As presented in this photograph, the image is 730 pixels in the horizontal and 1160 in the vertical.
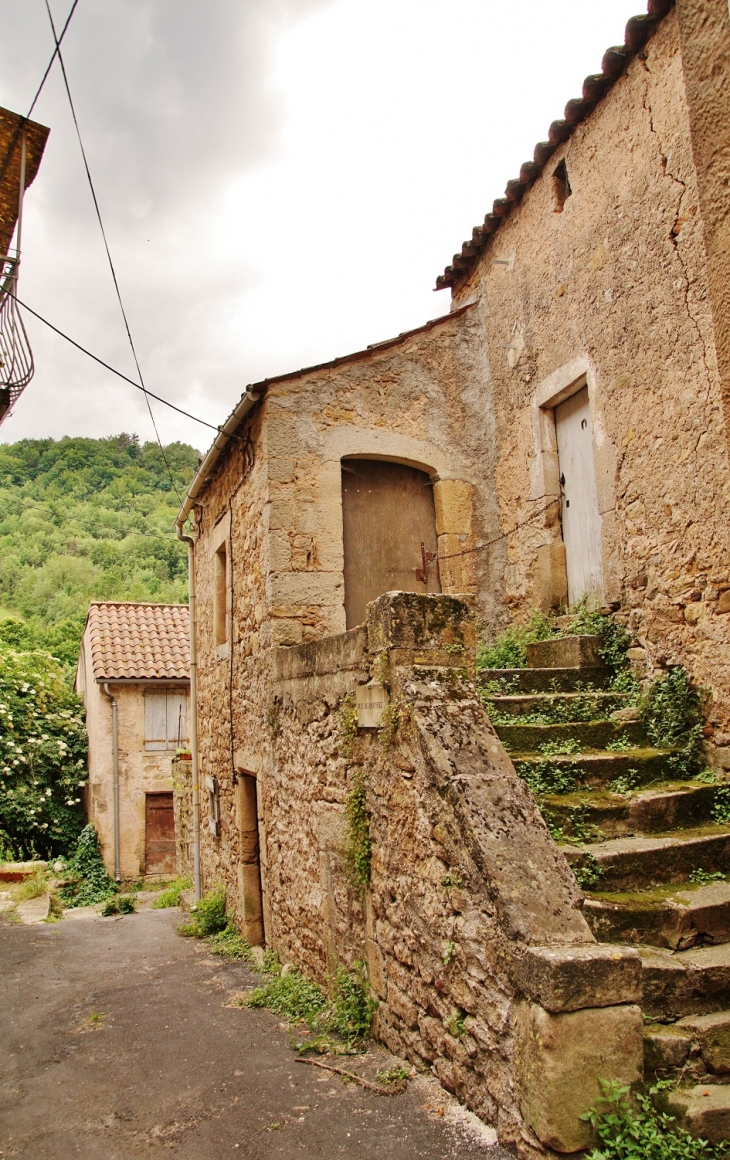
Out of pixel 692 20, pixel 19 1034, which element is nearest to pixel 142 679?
pixel 19 1034

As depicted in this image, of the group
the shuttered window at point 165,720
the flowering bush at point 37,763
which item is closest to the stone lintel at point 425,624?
the flowering bush at point 37,763

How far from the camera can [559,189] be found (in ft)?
21.0

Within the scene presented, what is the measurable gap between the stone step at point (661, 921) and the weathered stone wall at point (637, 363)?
1.56 m

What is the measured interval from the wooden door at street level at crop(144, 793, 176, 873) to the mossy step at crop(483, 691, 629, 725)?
12.1 metres

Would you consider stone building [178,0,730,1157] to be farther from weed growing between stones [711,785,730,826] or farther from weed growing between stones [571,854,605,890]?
weed growing between stones [571,854,605,890]

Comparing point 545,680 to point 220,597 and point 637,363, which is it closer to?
point 637,363

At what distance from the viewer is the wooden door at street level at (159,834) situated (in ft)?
49.8

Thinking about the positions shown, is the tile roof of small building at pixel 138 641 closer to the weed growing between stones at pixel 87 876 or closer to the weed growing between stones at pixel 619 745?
the weed growing between stones at pixel 87 876

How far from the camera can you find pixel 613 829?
12.5 ft

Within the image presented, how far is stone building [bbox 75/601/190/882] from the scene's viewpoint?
1495cm

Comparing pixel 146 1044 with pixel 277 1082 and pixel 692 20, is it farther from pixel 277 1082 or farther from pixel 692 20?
pixel 692 20

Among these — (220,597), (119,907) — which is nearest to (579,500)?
(220,597)

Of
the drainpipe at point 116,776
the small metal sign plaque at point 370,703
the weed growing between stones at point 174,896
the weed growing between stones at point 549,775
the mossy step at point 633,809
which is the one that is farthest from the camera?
the drainpipe at point 116,776

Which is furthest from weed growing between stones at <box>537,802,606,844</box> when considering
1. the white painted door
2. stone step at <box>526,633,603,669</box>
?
the white painted door
